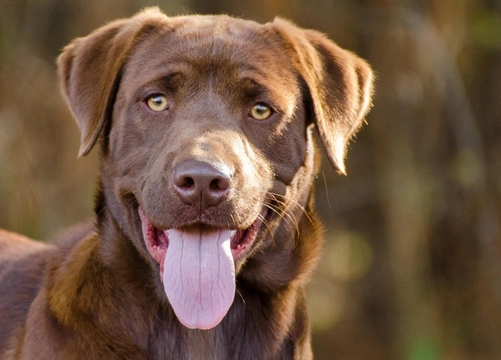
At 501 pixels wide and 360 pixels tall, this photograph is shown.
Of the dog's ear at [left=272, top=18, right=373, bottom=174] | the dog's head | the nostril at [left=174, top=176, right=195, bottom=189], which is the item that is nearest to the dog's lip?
the dog's head

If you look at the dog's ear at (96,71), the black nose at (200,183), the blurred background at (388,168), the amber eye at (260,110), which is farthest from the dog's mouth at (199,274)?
the blurred background at (388,168)

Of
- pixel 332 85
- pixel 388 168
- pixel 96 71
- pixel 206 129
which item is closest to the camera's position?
pixel 206 129

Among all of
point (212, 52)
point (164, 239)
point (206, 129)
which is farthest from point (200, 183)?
point (212, 52)

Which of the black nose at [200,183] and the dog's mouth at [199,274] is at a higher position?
the black nose at [200,183]

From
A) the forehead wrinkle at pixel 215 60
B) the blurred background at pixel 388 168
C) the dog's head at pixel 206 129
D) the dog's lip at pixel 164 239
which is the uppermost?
the forehead wrinkle at pixel 215 60

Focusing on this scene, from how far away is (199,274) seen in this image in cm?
382

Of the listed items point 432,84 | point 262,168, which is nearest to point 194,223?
point 262,168

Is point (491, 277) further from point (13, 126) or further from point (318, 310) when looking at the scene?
point (13, 126)

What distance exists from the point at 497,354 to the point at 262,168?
6.12 meters

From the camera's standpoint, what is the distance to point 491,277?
364 inches

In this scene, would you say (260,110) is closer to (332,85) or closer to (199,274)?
(332,85)

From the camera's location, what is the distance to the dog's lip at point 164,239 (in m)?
3.98

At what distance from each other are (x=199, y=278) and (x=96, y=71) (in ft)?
3.50

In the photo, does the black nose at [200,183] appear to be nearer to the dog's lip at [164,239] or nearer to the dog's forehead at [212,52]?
the dog's lip at [164,239]
